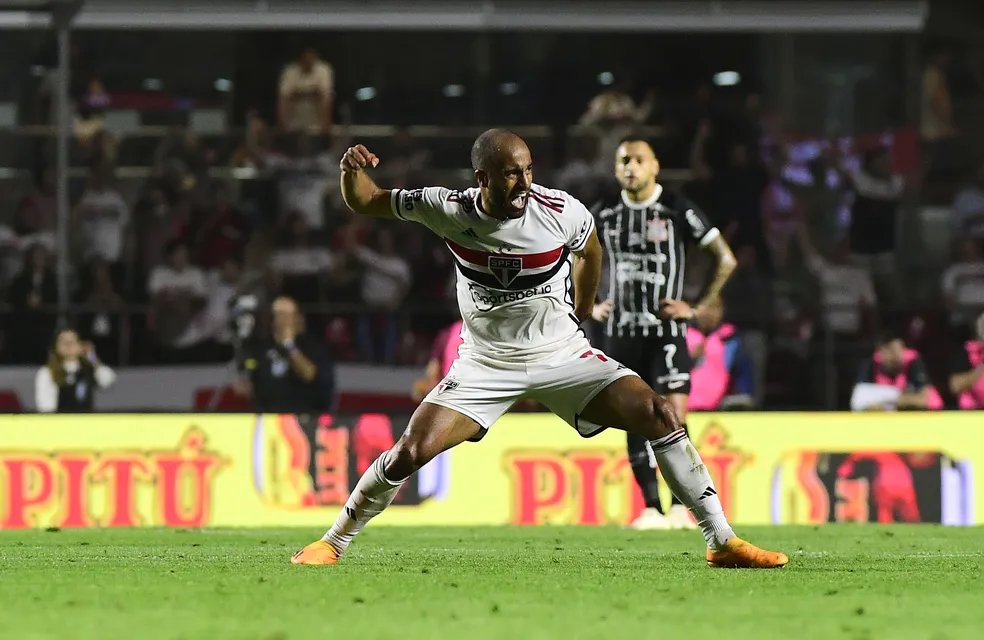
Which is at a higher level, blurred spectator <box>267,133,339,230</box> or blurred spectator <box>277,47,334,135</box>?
blurred spectator <box>277,47,334,135</box>

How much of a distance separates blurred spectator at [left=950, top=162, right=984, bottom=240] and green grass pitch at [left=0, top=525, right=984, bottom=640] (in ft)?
29.8

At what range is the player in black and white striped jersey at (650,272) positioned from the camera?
10711 millimetres

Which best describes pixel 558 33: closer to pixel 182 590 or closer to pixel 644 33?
pixel 644 33

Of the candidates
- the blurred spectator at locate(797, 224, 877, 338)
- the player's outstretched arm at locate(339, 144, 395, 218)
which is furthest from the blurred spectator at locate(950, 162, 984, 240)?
the player's outstretched arm at locate(339, 144, 395, 218)

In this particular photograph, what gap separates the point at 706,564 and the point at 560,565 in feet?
2.28

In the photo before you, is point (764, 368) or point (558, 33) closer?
point (764, 368)

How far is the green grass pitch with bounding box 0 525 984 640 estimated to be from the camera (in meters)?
5.57

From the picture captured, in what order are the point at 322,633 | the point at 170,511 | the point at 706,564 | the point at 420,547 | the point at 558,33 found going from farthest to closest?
the point at 558,33
the point at 170,511
the point at 420,547
the point at 706,564
the point at 322,633

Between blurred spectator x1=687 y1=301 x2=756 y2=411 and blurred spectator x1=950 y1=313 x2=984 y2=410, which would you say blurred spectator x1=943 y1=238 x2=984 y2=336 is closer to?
blurred spectator x1=950 y1=313 x2=984 y2=410

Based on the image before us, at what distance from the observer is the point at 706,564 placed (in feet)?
25.8

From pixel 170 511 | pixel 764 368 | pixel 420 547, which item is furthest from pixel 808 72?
pixel 420 547

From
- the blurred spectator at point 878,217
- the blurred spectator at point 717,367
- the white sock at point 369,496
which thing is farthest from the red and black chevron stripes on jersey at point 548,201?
the blurred spectator at point 878,217

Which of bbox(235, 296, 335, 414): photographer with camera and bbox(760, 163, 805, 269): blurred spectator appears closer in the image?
bbox(235, 296, 335, 414): photographer with camera

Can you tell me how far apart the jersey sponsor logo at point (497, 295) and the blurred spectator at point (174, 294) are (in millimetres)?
9639
